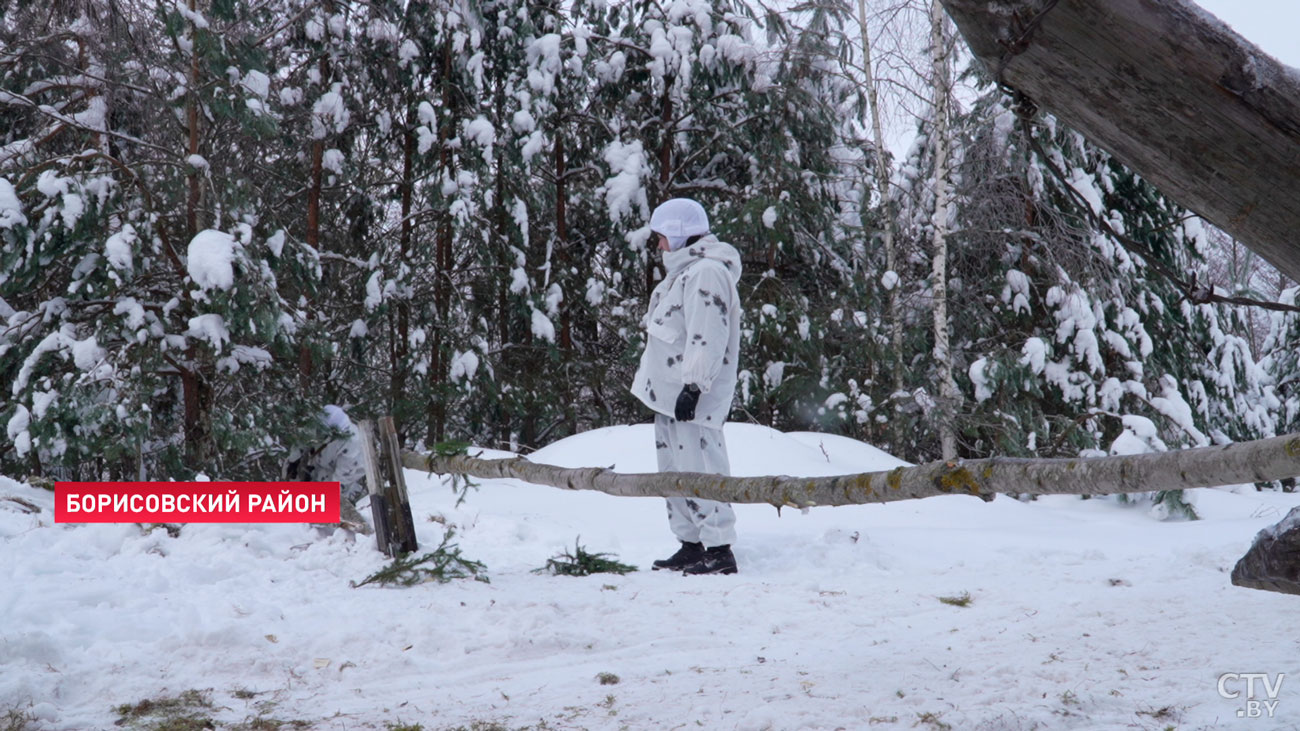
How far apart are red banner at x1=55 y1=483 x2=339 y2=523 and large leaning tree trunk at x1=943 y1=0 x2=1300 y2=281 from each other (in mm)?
4414

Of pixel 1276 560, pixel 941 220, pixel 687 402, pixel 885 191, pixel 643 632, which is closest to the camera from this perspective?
pixel 1276 560

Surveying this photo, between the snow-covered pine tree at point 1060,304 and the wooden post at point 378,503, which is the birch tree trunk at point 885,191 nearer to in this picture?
the snow-covered pine tree at point 1060,304

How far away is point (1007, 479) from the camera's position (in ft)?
7.49

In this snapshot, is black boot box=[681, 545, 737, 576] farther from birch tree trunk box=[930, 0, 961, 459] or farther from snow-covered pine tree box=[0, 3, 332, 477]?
birch tree trunk box=[930, 0, 961, 459]

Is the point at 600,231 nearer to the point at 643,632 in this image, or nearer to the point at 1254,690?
the point at 643,632

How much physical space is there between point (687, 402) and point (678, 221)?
104 cm

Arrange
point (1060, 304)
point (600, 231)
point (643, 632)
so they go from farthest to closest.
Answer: point (600, 231)
point (1060, 304)
point (643, 632)

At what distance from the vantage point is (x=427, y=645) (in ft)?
11.1

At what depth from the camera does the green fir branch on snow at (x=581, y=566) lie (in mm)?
4645

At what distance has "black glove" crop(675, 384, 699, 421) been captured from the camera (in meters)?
4.67

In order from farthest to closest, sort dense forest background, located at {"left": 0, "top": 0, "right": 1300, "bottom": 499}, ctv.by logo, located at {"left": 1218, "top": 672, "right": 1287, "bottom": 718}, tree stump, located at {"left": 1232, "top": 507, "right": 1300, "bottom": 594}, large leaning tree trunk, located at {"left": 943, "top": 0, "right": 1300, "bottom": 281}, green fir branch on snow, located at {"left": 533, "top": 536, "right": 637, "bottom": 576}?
dense forest background, located at {"left": 0, "top": 0, "right": 1300, "bottom": 499} < green fir branch on snow, located at {"left": 533, "top": 536, "right": 637, "bottom": 576} < ctv.by logo, located at {"left": 1218, "top": 672, "right": 1287, "bottom": 718} < tree stump, located at {"left": 1232, "top": 507, "right": 1300, "bottom": 594} < large leaning tree trunk, located at {"left": 943, "top": 0, "right": 1300, "bottom": 281}

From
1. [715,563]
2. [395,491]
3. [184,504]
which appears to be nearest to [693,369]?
[715,563]

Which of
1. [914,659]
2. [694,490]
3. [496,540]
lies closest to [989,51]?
[694,490]

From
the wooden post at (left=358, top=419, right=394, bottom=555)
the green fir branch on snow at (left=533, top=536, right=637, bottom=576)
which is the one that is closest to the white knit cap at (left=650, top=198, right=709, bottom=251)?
the green fir branch on snow at (left=533, top=536, right=637, bottom=576)
